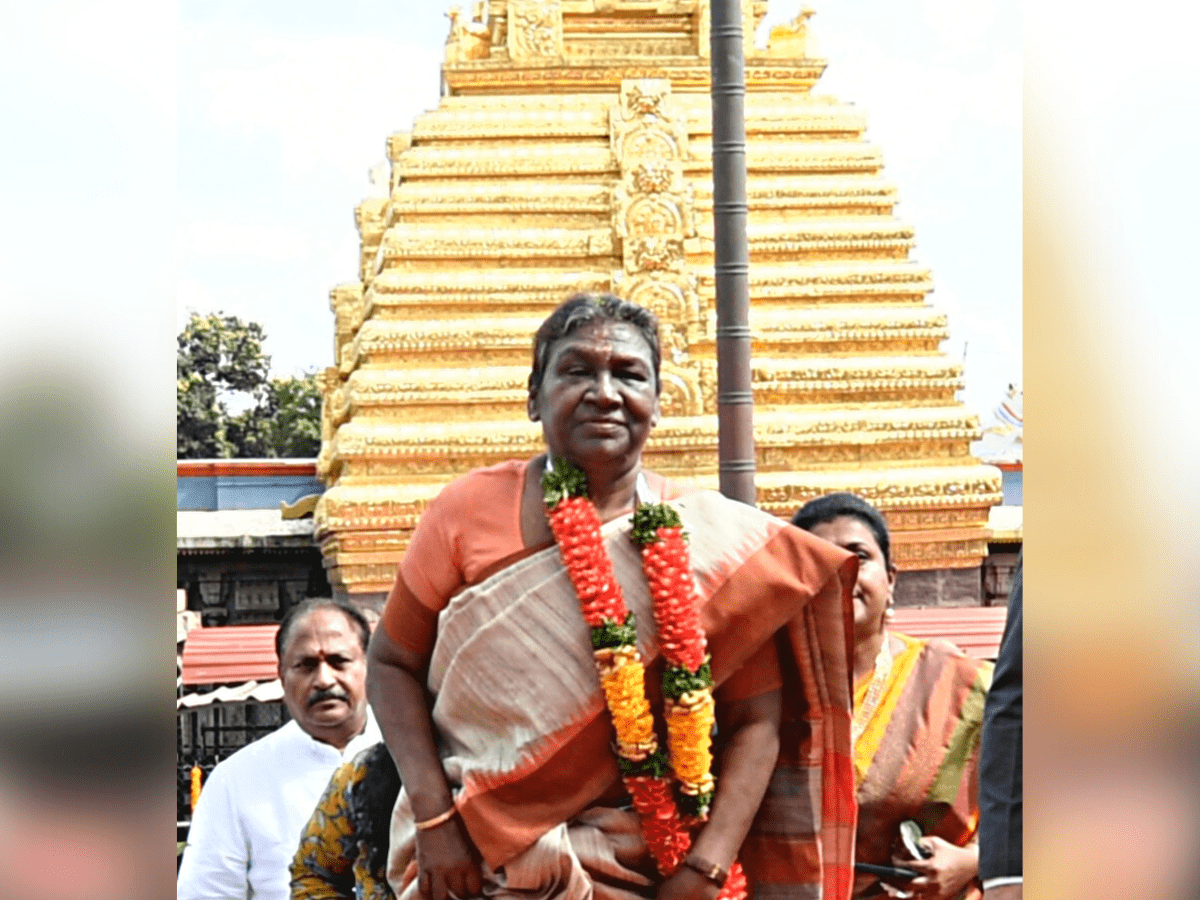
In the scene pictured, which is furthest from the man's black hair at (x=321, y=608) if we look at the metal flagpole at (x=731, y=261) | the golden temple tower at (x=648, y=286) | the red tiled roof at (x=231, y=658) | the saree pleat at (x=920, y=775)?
the golden temple tower at (x=648, y=286)

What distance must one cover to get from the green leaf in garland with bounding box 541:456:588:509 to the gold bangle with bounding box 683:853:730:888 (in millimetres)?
591

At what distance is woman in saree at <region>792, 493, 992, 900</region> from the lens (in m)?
3.55

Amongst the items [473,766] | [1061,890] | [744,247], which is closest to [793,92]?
[744,247]

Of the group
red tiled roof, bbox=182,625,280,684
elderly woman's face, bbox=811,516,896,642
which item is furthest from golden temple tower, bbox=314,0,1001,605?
elderly woman's face, bbox=811,516,896,642

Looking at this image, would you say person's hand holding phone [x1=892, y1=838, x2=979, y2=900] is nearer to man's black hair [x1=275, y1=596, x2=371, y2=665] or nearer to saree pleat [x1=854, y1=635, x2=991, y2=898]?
saree pleat [x1=854, y1=635, x2=991, y2=898]

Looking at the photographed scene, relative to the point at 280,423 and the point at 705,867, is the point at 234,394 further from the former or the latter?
the point at 705,867

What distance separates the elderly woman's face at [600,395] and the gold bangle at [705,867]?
24.7 inches

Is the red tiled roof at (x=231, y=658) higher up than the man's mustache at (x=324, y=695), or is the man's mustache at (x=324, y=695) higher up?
the man's mustache at (x=324, y=695)

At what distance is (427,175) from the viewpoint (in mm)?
13805

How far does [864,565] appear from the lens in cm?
355

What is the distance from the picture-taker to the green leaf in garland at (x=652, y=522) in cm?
291

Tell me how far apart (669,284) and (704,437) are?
1.18 m

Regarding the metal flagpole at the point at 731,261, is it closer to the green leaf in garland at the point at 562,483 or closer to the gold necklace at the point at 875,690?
the gold necklace at the point at 875,690

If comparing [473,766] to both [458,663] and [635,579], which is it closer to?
[458,663]
